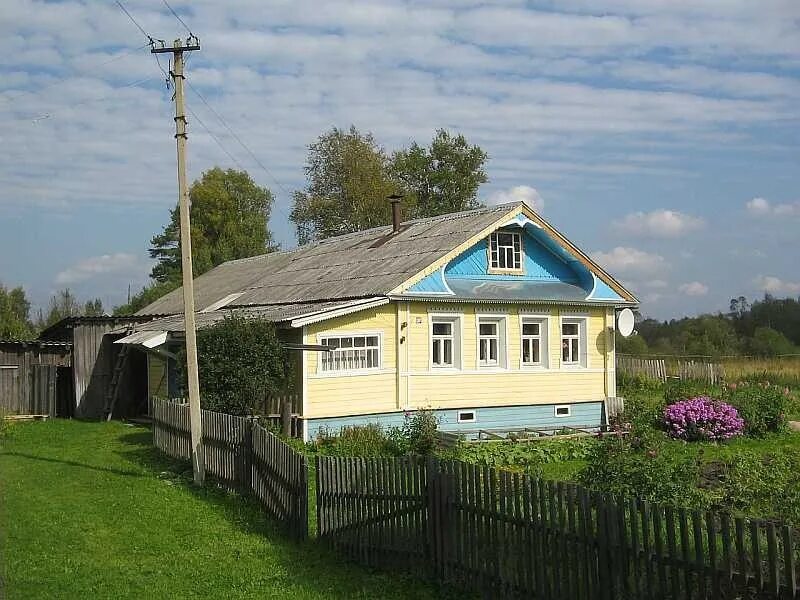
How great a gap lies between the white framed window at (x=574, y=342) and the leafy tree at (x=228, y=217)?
31.9 meters

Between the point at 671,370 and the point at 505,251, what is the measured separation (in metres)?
13.8

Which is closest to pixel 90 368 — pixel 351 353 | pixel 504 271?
pixel 351 353

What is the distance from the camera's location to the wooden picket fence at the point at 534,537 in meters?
6.10

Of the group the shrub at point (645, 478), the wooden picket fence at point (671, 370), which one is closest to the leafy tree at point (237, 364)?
the shrub at point (645, 478)

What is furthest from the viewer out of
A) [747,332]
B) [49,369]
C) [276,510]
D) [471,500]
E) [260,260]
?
[747,332]

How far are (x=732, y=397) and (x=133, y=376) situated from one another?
1679 centimetres

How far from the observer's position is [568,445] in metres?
19.2

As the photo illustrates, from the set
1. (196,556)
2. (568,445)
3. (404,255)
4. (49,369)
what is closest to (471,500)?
(196,556)

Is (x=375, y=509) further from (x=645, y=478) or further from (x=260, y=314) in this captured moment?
(x=260, y=314)

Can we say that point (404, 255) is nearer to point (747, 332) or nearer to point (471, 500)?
point (471, 500)

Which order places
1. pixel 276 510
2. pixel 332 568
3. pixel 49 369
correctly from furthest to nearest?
pixel 49 369 < pixel 276 510 < pixel 332 568

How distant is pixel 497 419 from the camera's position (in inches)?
910

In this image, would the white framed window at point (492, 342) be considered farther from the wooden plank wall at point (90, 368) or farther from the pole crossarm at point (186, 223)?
the wooden plank wall at point (90, 368)

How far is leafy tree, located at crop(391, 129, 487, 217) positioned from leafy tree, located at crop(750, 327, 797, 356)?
17.3 metres
